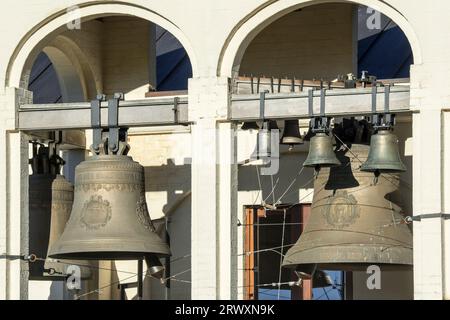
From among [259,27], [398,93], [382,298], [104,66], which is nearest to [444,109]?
[398,93]

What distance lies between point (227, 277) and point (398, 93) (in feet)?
9.61

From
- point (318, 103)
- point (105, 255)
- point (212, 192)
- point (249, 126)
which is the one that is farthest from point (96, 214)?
point (318, 103)

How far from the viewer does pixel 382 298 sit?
29.4 m

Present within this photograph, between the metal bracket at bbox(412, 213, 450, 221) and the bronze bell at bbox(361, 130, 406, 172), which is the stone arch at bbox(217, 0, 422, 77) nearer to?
the bronze bell at bbox(361, 130, 406, 172)

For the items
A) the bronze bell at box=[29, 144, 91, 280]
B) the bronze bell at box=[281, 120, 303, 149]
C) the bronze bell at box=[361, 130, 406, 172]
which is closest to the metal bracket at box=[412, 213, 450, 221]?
the bronze bell at box=[361, 130, 406, 172]

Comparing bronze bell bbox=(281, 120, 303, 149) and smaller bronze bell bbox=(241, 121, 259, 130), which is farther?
bronze bell bbox=(281, 120, 303, 149)

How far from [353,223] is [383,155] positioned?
120cm

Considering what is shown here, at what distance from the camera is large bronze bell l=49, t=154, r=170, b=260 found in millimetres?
27047

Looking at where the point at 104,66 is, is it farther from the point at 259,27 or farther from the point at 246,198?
the point at 259,27

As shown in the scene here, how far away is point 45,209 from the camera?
95.5 feet

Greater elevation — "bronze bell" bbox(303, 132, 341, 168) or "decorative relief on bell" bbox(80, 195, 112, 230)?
"bronze bell" bbox(303, 132, 341, 168)

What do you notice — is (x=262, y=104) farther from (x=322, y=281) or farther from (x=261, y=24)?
(x=322, y=281)

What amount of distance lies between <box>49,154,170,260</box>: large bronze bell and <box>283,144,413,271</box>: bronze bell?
1.78m

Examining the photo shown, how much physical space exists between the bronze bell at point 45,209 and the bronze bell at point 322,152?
13.0ft
